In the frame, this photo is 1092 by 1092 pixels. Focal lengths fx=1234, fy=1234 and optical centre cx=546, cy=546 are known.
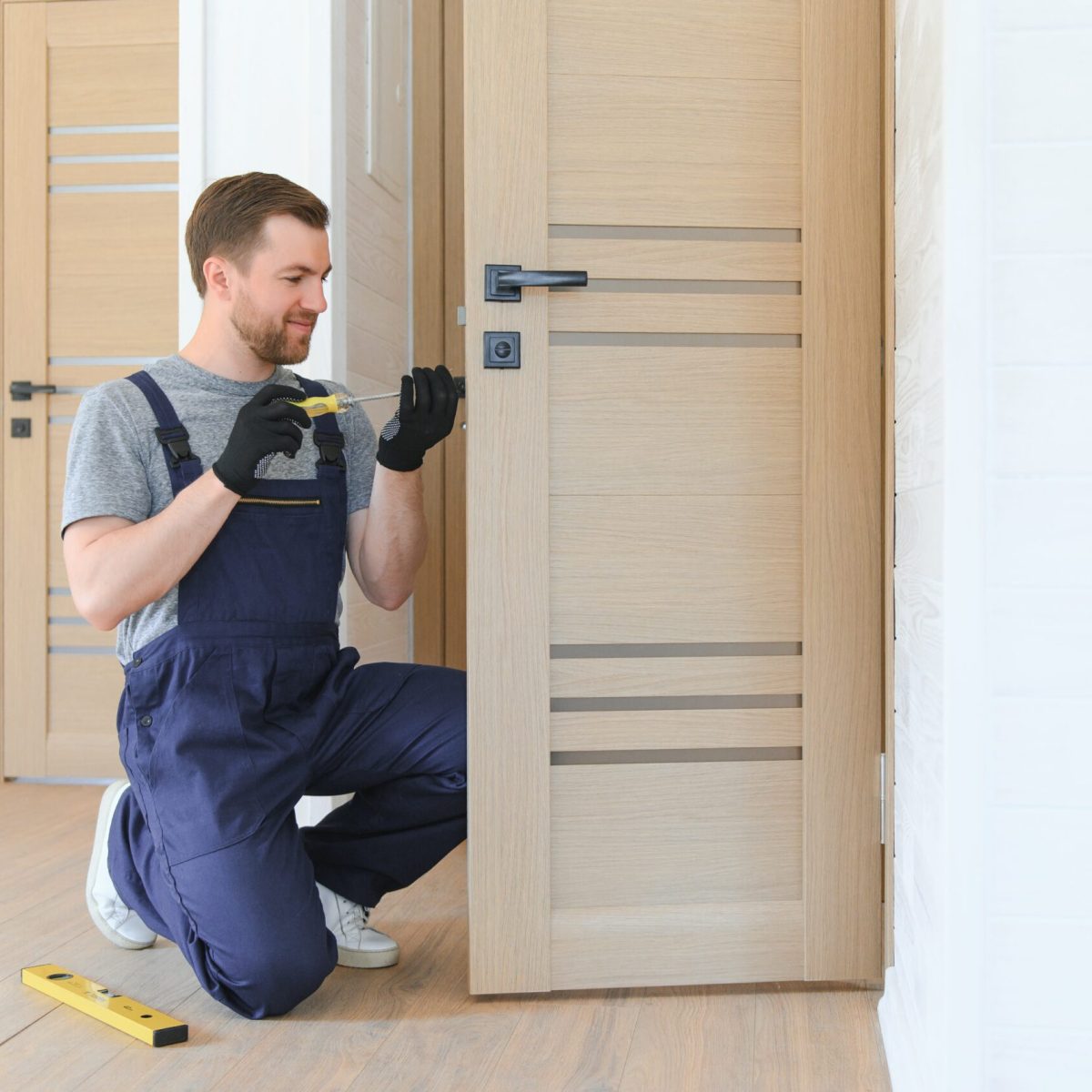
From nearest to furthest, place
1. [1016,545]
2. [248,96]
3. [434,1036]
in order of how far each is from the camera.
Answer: [1016,545]
[434,1036]
[248,96]

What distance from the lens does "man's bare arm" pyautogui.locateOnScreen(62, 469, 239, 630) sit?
1.69 m

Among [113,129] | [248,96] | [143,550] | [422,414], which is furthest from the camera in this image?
[113,129]

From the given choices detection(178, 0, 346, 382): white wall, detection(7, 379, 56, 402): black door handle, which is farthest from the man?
detection(7, 379, 56, 402): black door handle

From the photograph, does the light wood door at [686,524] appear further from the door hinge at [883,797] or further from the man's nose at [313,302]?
the man's nose at [313,302]

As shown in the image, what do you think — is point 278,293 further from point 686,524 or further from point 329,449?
point 686,524

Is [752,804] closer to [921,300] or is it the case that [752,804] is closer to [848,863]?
[848,863]

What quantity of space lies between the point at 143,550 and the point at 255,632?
0.66 ft

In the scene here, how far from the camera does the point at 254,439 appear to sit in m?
1.68

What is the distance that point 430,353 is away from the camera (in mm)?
3094

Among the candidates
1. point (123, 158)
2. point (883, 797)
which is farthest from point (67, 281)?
point (883, 797)

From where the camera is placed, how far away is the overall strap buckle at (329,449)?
192 cm

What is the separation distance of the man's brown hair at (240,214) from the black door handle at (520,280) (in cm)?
39

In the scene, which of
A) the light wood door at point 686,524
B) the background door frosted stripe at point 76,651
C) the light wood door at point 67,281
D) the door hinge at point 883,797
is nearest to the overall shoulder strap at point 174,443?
the light wood door at point 686,524

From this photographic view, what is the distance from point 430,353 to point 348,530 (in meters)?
1.17
